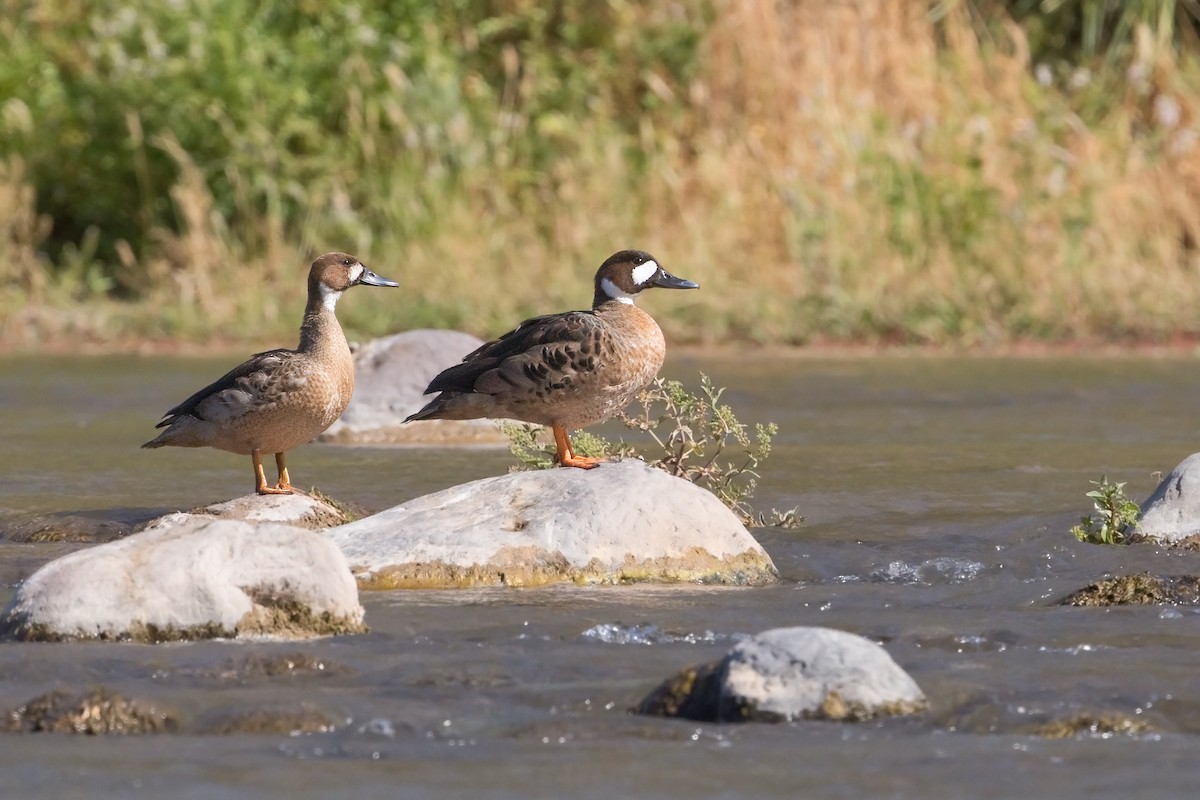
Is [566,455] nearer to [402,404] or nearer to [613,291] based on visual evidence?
[613,291]

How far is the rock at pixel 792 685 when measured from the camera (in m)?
4.74

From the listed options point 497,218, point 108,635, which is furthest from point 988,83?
point 108,635

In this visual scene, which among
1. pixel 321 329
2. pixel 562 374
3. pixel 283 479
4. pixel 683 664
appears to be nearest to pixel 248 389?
pixel 321 329

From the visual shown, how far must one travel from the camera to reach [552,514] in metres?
6.62

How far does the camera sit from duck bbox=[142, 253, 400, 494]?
727cm

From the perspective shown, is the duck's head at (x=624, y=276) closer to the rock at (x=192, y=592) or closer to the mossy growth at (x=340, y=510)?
the mossy growth at (x=340, y=510)

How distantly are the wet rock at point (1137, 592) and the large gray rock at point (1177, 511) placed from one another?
2.58ft

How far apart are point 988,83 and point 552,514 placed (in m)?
10.9

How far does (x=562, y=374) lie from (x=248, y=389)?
1158mm

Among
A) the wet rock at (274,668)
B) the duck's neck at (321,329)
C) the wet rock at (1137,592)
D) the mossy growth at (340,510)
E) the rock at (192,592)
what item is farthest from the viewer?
the duck's neck at (321,329)

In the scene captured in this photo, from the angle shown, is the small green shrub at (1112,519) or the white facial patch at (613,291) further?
the white facial patch at (613,291)

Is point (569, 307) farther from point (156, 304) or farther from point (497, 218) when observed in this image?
point (156, 304)


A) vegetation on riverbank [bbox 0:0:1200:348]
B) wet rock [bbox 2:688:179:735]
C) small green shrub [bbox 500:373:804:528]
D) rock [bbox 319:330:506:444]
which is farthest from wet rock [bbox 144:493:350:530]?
vegetation on riverbank [bbox 0:0:1200:348]

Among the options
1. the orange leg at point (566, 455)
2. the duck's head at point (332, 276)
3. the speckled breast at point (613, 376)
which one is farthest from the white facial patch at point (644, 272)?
the duck's head at point (332, 276)
